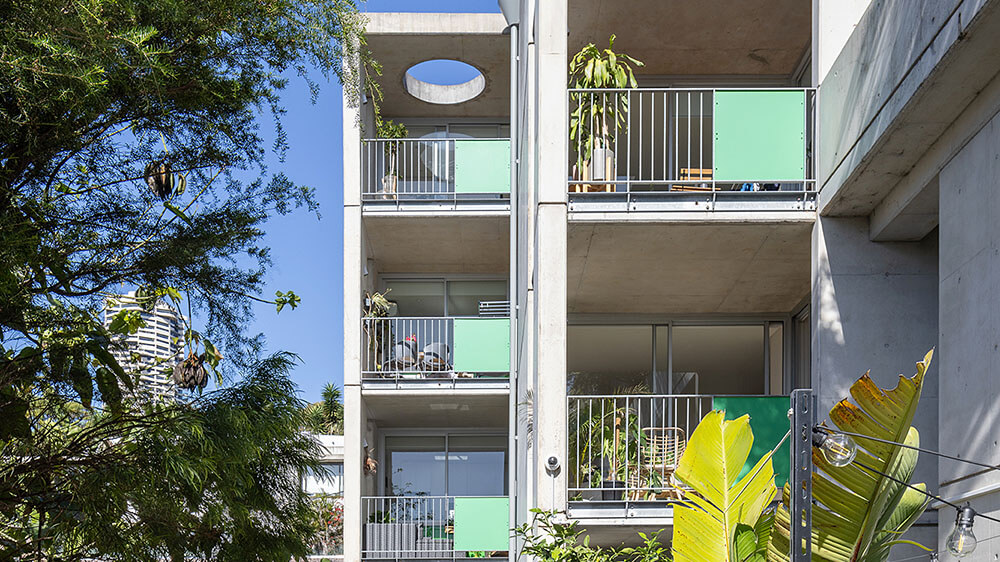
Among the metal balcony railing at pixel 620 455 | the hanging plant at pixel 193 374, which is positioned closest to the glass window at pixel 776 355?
the metal balcony railing at pixel 620 455

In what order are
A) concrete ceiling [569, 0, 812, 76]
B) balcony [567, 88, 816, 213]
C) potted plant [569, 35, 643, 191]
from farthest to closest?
concrete ceiling [569, 0, 812, 76] → potted plant [569, 35, 643, 191] → balcony [567, 88, 816, 213]

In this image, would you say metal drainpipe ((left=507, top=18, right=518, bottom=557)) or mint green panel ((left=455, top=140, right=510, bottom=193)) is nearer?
metal drainpipe ((left=507, top=18, right=518, bottom=557))

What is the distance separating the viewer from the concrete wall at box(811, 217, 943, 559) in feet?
28.5

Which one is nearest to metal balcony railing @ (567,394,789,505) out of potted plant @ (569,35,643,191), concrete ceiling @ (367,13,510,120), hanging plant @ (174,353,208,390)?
potted plant @ (569,35,643,191)

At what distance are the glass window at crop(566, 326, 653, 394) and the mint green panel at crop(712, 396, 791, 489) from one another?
3.07m

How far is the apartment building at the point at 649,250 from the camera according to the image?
6.47 m

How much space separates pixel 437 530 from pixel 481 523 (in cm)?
99

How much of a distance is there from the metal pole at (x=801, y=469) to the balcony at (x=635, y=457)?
4.60 metres

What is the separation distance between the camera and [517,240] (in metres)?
15.0

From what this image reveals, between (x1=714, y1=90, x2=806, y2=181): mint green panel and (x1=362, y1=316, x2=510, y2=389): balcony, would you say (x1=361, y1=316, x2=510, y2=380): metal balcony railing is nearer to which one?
(x1=362, y1=316, x2=510, y2=389): balcony

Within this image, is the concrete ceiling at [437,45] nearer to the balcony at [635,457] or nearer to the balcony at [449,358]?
the balcony at [449,358]

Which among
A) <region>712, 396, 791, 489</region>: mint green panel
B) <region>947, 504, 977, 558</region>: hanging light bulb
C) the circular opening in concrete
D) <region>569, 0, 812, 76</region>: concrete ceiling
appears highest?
the circular opening in concrete

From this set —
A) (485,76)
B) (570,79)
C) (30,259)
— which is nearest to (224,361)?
(30,259)

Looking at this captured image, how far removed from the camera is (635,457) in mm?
10602
